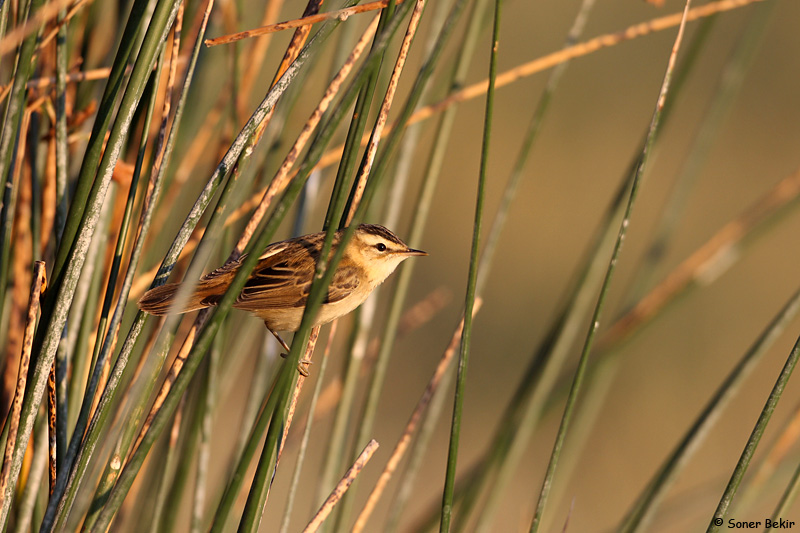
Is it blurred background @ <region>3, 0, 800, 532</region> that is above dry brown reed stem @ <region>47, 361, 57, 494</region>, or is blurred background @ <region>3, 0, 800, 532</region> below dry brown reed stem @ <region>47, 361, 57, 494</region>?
above

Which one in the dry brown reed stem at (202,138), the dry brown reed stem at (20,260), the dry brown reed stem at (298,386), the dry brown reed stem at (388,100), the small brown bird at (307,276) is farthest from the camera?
the small brown bird at (307,276)

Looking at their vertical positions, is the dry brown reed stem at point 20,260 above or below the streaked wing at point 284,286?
below

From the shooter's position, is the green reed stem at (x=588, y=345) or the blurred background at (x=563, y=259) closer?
the green reed stem at (x=588, y=345)

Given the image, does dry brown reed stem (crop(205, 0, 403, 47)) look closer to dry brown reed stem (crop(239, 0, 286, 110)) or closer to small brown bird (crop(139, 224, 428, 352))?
dry brown reed stem (crop(239, 0, 286, 110))

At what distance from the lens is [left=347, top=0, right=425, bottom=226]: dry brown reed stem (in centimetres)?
172

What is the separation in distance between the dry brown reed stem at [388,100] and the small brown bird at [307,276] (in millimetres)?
659

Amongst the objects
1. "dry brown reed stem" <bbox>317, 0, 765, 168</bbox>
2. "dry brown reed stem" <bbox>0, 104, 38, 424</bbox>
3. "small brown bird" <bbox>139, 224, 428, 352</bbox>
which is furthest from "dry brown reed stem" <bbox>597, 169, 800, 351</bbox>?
"dry brown reed stem" <bbox>0, 104, 38, 424</bbox>

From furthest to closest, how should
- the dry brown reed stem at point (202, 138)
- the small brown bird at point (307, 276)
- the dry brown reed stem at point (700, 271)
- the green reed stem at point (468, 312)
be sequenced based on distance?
the small brown bird at point (307, 276) < the dry brown reed stem at point (700, 271) < the dry brown reed stem at point (202, 138) < the green reed stem at point (468, 312)

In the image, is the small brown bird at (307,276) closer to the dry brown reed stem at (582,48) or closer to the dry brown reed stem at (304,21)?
the dry brown reed stem at (582,48)

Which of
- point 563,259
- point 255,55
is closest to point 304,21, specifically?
point 255,55

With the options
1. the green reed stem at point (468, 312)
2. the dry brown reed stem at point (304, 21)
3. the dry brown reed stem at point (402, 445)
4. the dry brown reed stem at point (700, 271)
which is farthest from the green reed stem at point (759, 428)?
the dry brown reed stem at point (304, 21)

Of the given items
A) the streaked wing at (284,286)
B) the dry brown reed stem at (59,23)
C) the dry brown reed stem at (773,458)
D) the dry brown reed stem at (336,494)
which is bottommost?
the dry brown reed stem at (336,494)

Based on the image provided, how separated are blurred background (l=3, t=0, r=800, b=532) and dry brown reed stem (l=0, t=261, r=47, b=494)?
38cm

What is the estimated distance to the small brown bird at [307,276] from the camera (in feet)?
8.70
